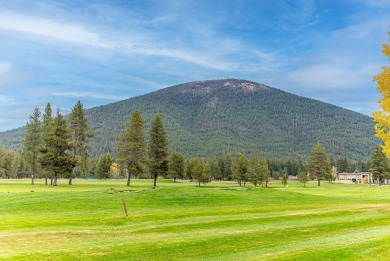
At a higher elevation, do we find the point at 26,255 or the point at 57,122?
the point at 57,122

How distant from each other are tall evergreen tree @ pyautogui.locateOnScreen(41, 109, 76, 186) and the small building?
5266 inches

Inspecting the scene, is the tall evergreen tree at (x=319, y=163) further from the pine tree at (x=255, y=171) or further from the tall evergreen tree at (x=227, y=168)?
the tall evergreen tree at (x=227, y=168)

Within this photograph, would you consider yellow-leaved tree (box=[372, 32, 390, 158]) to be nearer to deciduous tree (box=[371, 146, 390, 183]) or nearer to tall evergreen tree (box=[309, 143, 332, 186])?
tall evergreen tree (box=[309, 143, 332, 186])

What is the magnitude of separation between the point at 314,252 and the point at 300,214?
1574 centimetres

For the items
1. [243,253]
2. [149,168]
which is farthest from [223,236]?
[149,168]

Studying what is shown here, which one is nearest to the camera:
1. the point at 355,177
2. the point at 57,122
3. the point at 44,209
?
the point at 44,209

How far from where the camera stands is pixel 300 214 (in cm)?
3070

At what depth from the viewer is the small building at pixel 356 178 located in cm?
15512

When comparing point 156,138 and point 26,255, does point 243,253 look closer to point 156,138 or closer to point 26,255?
point 26,255

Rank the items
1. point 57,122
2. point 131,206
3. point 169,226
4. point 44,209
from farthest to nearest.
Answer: point 57,122, point 131,206, point 44,209, point 169,226

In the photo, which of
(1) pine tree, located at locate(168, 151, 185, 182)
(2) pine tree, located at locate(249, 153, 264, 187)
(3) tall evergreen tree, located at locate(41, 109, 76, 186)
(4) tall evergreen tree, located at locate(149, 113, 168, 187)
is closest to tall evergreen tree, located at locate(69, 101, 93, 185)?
(3) tall evergreen tree, located at locate(41, 109, 76, 186)

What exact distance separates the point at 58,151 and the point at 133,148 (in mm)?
14021

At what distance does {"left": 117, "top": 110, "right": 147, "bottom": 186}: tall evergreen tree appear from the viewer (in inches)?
2734

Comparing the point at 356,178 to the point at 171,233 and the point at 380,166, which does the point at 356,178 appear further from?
the point at 171,233
